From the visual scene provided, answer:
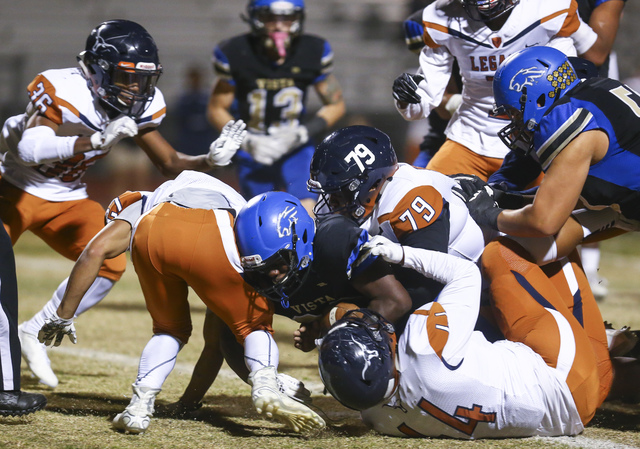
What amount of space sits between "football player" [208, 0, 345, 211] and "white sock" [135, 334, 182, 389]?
115 inches

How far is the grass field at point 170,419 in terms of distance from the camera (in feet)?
9.67

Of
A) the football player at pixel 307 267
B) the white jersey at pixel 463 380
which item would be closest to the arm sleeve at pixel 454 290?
the white jersey at pixel 463 380

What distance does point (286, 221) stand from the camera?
117 inches

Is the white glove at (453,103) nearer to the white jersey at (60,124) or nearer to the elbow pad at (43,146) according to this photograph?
the white jersey at (60,124)

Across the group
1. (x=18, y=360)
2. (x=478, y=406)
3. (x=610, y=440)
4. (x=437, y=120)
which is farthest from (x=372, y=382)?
(x=437, y=120)

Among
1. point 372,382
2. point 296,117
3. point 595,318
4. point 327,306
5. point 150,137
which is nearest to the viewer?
point 372,382

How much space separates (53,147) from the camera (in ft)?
12.8

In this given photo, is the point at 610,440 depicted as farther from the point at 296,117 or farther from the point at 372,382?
the point at 296,117

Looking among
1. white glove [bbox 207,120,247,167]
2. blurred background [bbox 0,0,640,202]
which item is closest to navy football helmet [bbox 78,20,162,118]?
white glove [bbox 207,120,247,167]

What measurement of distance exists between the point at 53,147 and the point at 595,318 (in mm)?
2757

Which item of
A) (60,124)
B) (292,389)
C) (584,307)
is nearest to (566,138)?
(584,307)

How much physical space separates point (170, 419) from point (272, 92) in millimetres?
3441

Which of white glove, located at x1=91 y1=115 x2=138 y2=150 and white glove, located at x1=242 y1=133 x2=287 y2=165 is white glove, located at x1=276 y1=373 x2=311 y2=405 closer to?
white glove, located at x1=91 y1=115 x2=138 y2=150

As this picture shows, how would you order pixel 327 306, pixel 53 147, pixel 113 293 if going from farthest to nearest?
pixel 113 293
pixel 53 147
pixel 327 306
